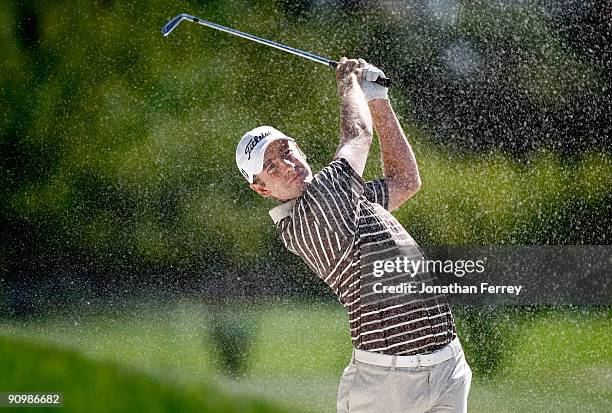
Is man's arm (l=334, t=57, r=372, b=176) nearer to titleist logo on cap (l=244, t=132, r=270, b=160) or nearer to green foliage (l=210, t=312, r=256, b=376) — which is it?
titleist logo on cap (l=244, t=132, r=270, b=160)

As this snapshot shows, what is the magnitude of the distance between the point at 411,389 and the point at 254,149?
2.31 ft

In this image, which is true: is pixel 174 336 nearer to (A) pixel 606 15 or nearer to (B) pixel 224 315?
(B) pixel 224 315

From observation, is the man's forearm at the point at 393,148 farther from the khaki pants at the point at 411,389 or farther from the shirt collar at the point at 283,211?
the khaki pants at the point at 411,389

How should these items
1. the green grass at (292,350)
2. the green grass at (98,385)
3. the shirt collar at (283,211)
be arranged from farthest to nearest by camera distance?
the green grass at (292,350) → the green grass at (98,385) → the shirt collar at (283,211)

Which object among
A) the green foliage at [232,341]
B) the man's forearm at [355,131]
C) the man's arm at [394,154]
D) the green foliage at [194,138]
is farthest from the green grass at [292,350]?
the man's forearm at [355,131]

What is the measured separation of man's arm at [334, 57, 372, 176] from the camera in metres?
2.40

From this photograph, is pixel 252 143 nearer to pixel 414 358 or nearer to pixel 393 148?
pixel 393 148

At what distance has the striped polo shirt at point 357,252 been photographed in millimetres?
2287

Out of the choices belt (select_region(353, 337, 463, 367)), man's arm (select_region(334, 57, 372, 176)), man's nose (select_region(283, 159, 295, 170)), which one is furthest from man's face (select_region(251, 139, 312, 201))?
belt (select_region(353, 337, 463, 367))

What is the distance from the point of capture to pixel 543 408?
142 inches

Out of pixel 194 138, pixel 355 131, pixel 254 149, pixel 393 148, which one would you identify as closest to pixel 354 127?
pixel 355 131

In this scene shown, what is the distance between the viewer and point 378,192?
2451 millimetres

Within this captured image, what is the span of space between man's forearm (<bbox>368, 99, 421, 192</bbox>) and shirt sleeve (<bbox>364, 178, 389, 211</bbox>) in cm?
3

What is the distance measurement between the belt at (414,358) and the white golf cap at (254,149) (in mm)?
531
